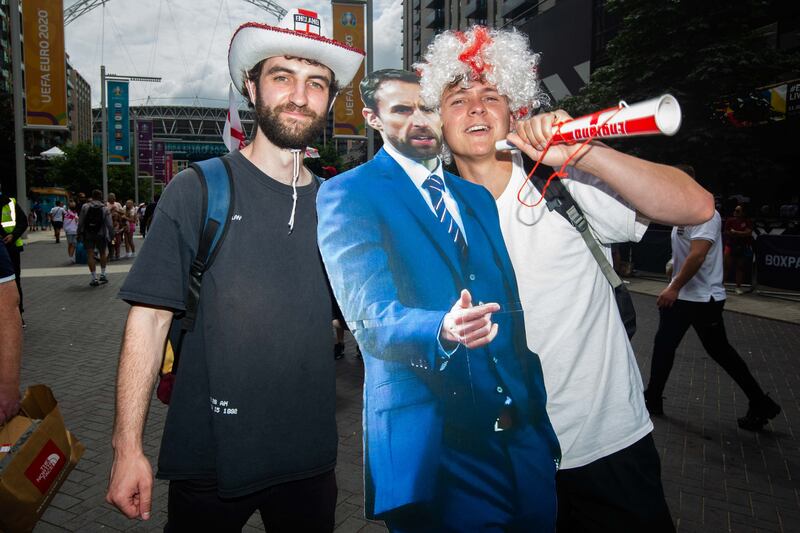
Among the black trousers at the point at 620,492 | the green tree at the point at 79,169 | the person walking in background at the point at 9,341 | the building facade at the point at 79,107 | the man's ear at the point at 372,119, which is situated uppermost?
the building facade at the point at 79,107

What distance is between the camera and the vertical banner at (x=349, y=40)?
1658mm

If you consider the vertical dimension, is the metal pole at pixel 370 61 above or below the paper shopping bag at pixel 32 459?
above

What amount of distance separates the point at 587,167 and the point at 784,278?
39.7 ft

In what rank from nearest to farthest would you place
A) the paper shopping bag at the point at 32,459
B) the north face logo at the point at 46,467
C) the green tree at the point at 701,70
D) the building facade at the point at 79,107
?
the paper shopping bag at the point at 32,459, the north face logo at the point at 46,467, the green tree at the point at 701,70, the building facade at the point at 79,107

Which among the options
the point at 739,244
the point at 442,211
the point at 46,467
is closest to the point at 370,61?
the point at 442,211

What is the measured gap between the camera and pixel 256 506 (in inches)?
72.8

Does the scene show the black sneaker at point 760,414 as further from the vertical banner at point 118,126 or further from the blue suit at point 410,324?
the vertical banner at point 118,126

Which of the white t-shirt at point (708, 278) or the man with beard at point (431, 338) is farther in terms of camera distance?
the white t-shirt at point (708, 278)

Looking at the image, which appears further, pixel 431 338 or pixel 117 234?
pixel 117 234

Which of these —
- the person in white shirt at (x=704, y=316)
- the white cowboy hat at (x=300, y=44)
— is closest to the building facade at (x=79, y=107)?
the person in white shirt at (x=704, y=316)

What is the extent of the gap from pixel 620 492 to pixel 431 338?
767mm

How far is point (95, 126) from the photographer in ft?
438

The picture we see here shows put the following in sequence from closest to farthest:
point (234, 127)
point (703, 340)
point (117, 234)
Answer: point (234, 127) → point (703, 340) → point (117, 234)

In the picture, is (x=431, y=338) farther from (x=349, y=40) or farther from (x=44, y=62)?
(x=44, y=62)
